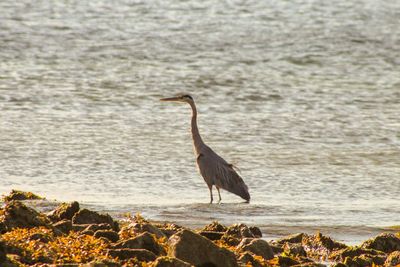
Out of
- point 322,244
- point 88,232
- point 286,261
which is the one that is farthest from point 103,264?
point 322,244

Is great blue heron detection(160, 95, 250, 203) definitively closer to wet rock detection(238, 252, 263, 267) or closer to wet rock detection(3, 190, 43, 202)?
wet rock detection(3, 190, 43, 202)

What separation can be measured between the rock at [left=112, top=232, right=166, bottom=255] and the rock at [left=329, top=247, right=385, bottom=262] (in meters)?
1.56

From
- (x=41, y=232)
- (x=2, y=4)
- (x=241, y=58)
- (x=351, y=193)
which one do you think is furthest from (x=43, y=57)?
(x=41, y=232)

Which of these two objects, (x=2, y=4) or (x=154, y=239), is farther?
(x=2, y=4)

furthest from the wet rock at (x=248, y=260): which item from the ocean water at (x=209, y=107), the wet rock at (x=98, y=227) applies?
the ocean water at (x=209, y=107)

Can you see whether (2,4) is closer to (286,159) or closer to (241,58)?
(241,58)

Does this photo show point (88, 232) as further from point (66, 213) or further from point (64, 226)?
point (66, 213)

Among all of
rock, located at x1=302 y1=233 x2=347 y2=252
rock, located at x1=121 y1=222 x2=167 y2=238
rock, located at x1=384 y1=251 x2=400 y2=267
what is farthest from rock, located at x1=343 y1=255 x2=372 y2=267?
rock, located at x1=121 y1=222 x2=167 y2=238

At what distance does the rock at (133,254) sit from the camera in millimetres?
7961

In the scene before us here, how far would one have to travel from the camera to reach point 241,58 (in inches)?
978

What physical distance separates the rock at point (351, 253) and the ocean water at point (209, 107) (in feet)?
4.96

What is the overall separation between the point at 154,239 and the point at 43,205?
11.6ft

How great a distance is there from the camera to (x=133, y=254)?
7.98 meters

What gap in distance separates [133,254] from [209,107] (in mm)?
11716
